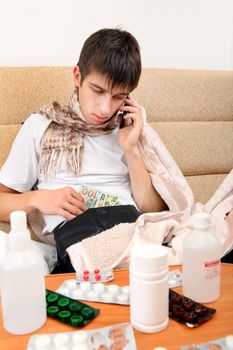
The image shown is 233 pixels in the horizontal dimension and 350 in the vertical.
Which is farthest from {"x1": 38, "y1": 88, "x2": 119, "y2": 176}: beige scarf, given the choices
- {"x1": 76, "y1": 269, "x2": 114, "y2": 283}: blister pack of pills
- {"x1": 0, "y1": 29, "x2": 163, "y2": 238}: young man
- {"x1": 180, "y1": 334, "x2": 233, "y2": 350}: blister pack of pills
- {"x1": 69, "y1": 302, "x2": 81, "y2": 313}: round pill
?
{"x1": 180, "y1": 334, "x2": 233, "y2": 350}: blister pack of pills

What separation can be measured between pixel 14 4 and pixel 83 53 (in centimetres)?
43

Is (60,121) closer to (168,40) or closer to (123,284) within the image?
(123,284)

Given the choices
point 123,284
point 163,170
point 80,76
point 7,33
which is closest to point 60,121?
point 80,76

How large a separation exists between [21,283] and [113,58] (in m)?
0.69

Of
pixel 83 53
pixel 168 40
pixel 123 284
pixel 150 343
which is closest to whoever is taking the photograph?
pixel 150 343

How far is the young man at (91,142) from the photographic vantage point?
1.04 meters

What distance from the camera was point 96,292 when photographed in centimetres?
66

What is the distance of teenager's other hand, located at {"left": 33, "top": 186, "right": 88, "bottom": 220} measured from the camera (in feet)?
3.16

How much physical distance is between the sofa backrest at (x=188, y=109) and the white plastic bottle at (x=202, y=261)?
0.77 m

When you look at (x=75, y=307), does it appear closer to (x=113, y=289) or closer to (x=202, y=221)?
(x=113, y=289)

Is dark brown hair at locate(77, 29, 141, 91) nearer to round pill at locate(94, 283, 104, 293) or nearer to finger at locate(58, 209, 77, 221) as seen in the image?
finger at locate(58, 209, 77, 221)

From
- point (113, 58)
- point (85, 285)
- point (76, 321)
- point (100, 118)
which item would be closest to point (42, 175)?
point (100, 118)

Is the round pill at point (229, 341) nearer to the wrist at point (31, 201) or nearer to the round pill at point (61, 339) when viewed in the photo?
the round pill at point (61, 339)

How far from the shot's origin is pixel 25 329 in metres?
0.56
